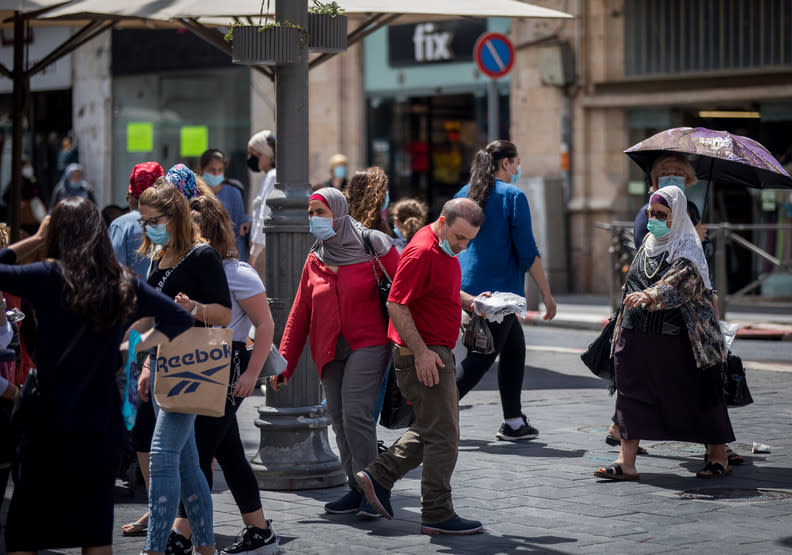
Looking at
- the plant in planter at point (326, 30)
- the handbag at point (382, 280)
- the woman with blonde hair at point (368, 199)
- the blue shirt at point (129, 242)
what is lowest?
the handbag at point (382, 280)

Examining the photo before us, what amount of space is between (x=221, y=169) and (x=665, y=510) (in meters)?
5.77

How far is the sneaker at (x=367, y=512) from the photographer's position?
644 centimetres

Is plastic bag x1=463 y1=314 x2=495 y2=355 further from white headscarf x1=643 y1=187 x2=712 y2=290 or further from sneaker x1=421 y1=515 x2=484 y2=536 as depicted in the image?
sneaker x1=421 y1=515 x2=484 y2=536

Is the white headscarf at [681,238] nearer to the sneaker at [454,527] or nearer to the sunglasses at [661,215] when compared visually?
the sunglasses at [661,215]

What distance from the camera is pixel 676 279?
23.8 feet

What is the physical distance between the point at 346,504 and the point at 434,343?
3.22ft

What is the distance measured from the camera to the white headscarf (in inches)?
288

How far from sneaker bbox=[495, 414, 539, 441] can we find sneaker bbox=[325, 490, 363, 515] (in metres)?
2.26

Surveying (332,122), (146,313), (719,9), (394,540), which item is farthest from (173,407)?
(332,122)

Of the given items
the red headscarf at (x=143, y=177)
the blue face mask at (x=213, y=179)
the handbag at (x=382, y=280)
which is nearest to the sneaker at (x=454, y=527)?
the handbag at (x=382, y=280)

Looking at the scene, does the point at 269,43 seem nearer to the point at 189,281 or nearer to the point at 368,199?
the point at 368,199

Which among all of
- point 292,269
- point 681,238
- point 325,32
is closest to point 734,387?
point 681,238

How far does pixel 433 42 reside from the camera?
69.1ft

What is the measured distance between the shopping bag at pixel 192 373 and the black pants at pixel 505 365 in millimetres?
3478
